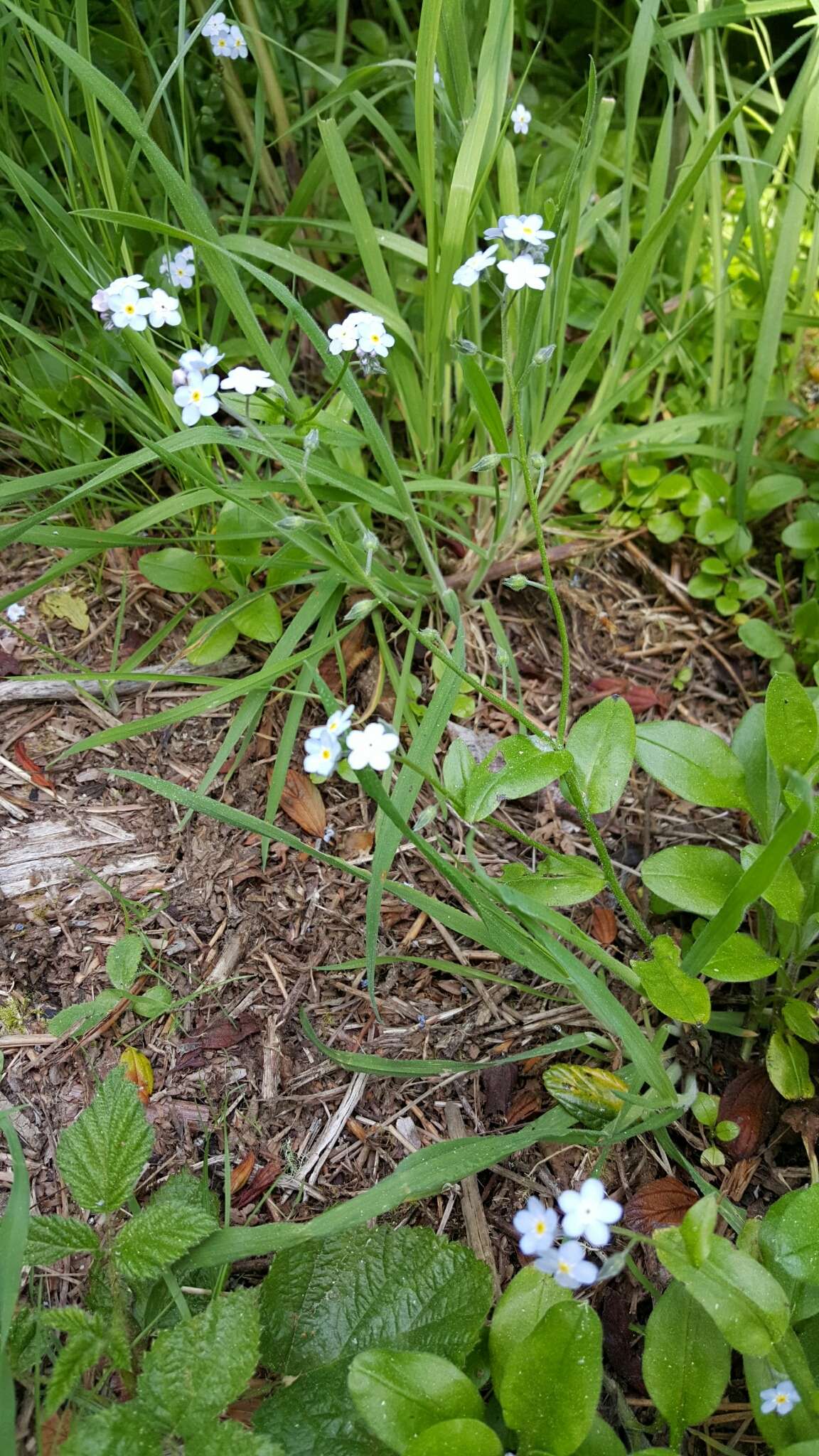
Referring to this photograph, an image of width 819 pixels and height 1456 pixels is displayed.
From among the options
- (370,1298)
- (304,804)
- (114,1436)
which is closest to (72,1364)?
(114,1436)

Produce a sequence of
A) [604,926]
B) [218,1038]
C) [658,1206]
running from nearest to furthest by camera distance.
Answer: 1. [658,1206]
2. [218,1038]
3. [604,926]

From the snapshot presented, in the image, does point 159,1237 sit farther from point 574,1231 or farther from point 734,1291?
point 734,1291

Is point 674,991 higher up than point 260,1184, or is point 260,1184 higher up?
point 674,991

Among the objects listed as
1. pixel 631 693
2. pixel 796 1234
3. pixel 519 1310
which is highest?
pixel 631 693

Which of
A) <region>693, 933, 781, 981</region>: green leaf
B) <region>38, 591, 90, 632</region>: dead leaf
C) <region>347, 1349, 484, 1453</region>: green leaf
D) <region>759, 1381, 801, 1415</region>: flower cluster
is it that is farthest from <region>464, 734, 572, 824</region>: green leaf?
<region>38, 591, 90, 632</region>: dead leaf

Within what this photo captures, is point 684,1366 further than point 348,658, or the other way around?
point 348,658

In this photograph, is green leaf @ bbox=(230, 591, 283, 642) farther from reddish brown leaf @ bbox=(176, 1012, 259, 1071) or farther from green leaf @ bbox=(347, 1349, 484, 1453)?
green leaf @ bbox=(347, 1349, 484, 1453)

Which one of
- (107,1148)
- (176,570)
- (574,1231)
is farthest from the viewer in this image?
(176,570)

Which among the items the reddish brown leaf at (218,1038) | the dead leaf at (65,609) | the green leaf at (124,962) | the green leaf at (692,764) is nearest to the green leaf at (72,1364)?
the reddish brown leaf at (218,1038)
